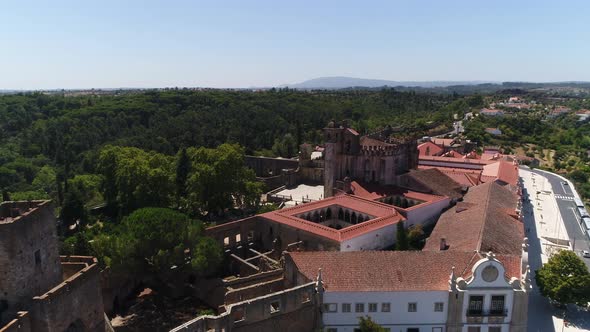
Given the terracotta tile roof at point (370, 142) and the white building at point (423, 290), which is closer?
the white building at point (423, 290)

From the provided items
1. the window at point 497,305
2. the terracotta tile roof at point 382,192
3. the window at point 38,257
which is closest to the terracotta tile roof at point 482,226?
the terracotta tile roof at point 382,192

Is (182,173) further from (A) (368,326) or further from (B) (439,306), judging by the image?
(B) (439,306)

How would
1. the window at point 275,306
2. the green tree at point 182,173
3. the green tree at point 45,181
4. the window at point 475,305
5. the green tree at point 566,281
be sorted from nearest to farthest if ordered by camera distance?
the window at point 275,306, the window at point 475,305, the green tree at point 566,281, the green tree at point 182,173, the green tree at point 45,181

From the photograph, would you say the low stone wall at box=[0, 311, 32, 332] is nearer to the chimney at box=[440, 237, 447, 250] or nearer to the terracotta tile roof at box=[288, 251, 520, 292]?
the terracotta tile roof at box=[288, 251, 520, 292]

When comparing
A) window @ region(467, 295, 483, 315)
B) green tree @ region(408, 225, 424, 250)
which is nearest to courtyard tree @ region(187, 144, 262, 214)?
green tree @ region(408, 225, 424, 250)

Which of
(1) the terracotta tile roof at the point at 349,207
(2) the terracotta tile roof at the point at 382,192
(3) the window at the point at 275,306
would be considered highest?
(2) the terracotta tile roof at the point at 382,192

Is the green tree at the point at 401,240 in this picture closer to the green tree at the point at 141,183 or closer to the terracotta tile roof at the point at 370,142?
the terracotta tile roof at the point at 370,142

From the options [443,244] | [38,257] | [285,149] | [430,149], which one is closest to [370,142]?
[443,244]
